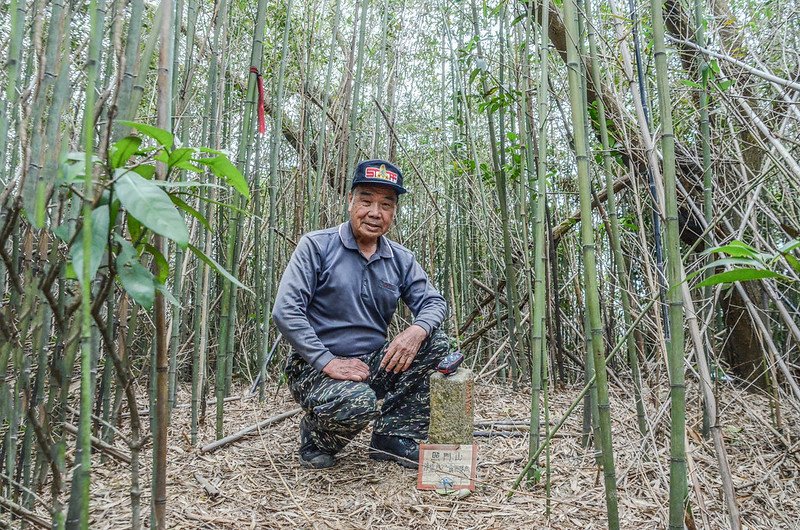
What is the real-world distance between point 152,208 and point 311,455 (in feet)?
4.90

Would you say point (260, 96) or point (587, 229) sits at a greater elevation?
point (260, 96)

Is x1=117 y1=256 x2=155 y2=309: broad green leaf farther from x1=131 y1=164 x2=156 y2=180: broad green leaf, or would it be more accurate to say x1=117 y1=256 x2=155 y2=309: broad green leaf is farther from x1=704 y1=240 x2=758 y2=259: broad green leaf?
x1=704 y1=240 x2=758 y2=259: broad green leaf

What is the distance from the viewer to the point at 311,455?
1969 mm

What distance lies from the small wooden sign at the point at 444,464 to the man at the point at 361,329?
20 cm

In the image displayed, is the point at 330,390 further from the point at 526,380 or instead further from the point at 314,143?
the point at 314,143

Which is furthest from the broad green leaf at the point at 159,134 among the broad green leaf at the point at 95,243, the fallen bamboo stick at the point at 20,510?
the fallen bamboo stick at the point at 20,510

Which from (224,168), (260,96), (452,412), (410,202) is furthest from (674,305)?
(410,202)

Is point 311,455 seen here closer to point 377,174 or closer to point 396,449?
point 396,449

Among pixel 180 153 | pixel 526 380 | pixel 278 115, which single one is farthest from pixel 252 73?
pixel 526 380

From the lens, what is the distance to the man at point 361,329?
1891 mm

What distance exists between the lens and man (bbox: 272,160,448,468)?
1891mm

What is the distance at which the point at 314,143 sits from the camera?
11.1 feet

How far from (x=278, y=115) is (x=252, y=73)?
33.7 inches

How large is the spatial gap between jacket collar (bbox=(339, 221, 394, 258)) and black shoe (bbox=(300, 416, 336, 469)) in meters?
0.62
